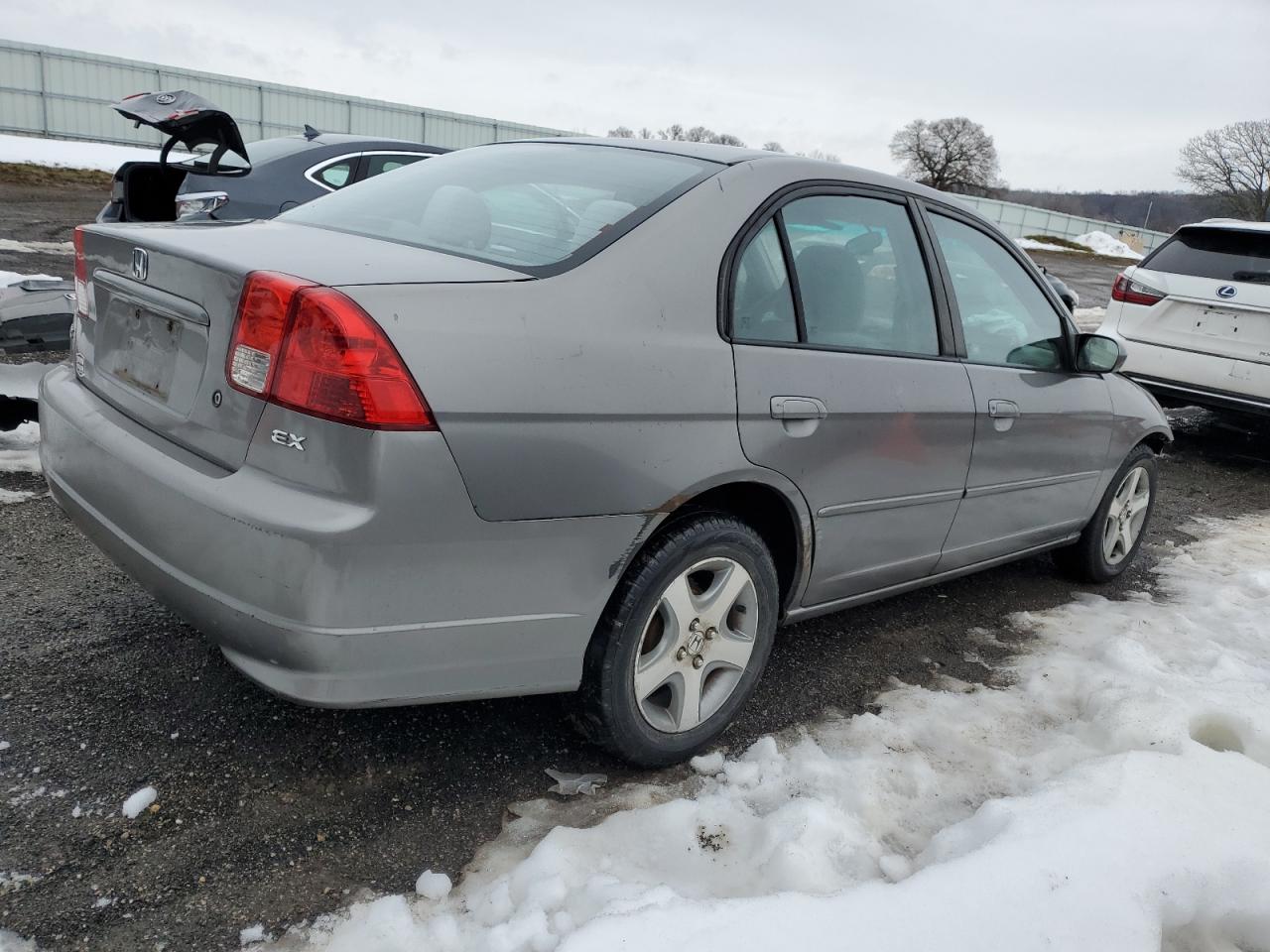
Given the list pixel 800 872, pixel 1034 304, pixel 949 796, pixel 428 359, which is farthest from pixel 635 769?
pixel 1034 304

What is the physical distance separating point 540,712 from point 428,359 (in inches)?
50.3

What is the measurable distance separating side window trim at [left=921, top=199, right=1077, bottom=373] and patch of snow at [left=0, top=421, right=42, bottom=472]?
3519 millimetres

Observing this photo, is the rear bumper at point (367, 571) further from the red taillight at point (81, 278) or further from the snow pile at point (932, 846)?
the red taillight at point (81, 278)

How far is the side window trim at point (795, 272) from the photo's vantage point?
2.47 metres

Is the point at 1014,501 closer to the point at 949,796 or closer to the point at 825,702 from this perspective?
the point at 825,702

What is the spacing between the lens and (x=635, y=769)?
2.58 meters

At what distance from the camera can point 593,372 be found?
2137 millimetres

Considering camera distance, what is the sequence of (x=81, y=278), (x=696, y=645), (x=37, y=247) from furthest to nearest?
1. (x=37, y=247)
2. (x=81, y=278)
3. (x=696, y=645)

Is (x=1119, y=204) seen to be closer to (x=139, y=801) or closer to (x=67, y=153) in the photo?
(x=67, y=153)

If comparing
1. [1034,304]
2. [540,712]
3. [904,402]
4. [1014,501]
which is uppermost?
[1034,304]

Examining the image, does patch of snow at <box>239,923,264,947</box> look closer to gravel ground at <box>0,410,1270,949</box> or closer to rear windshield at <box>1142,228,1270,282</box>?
gravel ground at <box>0,410,1270,949</box>

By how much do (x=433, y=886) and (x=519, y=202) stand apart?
5.47ft

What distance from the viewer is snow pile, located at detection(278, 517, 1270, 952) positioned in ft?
6.36

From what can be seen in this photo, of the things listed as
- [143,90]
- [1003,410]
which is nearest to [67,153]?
[143,90]
